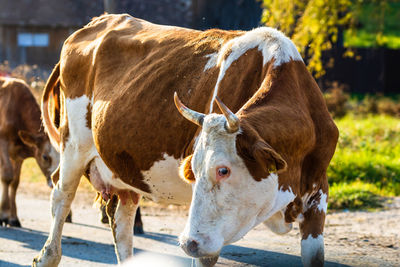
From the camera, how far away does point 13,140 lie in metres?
9.06

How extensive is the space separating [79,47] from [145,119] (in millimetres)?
1449

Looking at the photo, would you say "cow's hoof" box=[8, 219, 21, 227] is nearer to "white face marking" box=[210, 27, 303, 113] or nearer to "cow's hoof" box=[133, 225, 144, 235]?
"cow's hoof" box=[133, 225, 144, 235]

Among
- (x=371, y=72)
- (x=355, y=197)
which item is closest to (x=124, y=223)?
(x=355, y=197)

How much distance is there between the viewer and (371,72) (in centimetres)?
2555

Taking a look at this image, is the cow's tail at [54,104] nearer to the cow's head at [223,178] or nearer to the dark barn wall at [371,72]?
the cow's head at [223,178]

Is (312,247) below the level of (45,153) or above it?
above

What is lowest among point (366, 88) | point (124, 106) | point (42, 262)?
point (366, 88)

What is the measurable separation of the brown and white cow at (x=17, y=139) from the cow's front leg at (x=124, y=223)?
9.82 feet

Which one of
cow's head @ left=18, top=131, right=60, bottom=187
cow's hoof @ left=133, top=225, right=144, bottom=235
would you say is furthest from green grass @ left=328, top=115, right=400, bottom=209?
cow's head @ left=18, top=131, right=60, bottom=187

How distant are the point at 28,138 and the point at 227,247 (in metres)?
3.33

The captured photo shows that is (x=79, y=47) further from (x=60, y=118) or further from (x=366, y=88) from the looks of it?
(x=366, y=88)

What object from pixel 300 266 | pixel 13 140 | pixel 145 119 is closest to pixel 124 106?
pixel 145 119

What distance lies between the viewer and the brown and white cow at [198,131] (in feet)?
12.3

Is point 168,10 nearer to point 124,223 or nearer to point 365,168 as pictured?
point 365,168
